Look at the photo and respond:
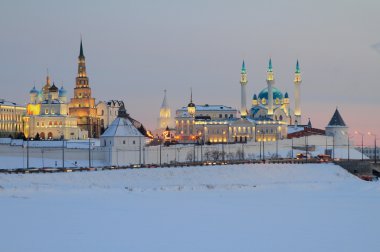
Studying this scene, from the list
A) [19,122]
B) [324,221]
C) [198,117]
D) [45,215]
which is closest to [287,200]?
[324,221]

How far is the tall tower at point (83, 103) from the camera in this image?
14488 cm

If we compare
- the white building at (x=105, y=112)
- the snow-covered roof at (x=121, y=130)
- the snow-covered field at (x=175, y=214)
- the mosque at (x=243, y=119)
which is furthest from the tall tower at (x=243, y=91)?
the snow-covered field at (x=175, y=214)

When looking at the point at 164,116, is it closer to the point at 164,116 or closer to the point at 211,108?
the point at 164,116

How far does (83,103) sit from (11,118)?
14.0m

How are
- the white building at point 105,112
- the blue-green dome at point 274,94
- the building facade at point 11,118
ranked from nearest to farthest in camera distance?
the building facade at point 11,118 → the white building at point 105,112 → the blue-green dome at point 274,94

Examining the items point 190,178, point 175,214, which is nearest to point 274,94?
point 190,178

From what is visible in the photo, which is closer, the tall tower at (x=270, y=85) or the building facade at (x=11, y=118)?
the building facade at (x=11, y=118)

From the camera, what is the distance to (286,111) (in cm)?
17712

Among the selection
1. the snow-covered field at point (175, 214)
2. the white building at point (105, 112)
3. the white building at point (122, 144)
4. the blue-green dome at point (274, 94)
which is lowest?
the snow-covered field at point (175, 214)

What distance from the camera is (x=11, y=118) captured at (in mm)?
138750

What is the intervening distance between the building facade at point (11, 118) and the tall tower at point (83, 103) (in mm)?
9595

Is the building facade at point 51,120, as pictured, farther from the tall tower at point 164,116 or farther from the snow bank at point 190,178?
the snow bank at point 190,178

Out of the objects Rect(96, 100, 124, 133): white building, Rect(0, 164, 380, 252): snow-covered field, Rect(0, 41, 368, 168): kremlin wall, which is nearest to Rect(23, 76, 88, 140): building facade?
Rect(0, 41, 368, 168): kremlin wall

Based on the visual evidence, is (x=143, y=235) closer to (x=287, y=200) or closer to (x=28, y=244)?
(x=28, y=244)
